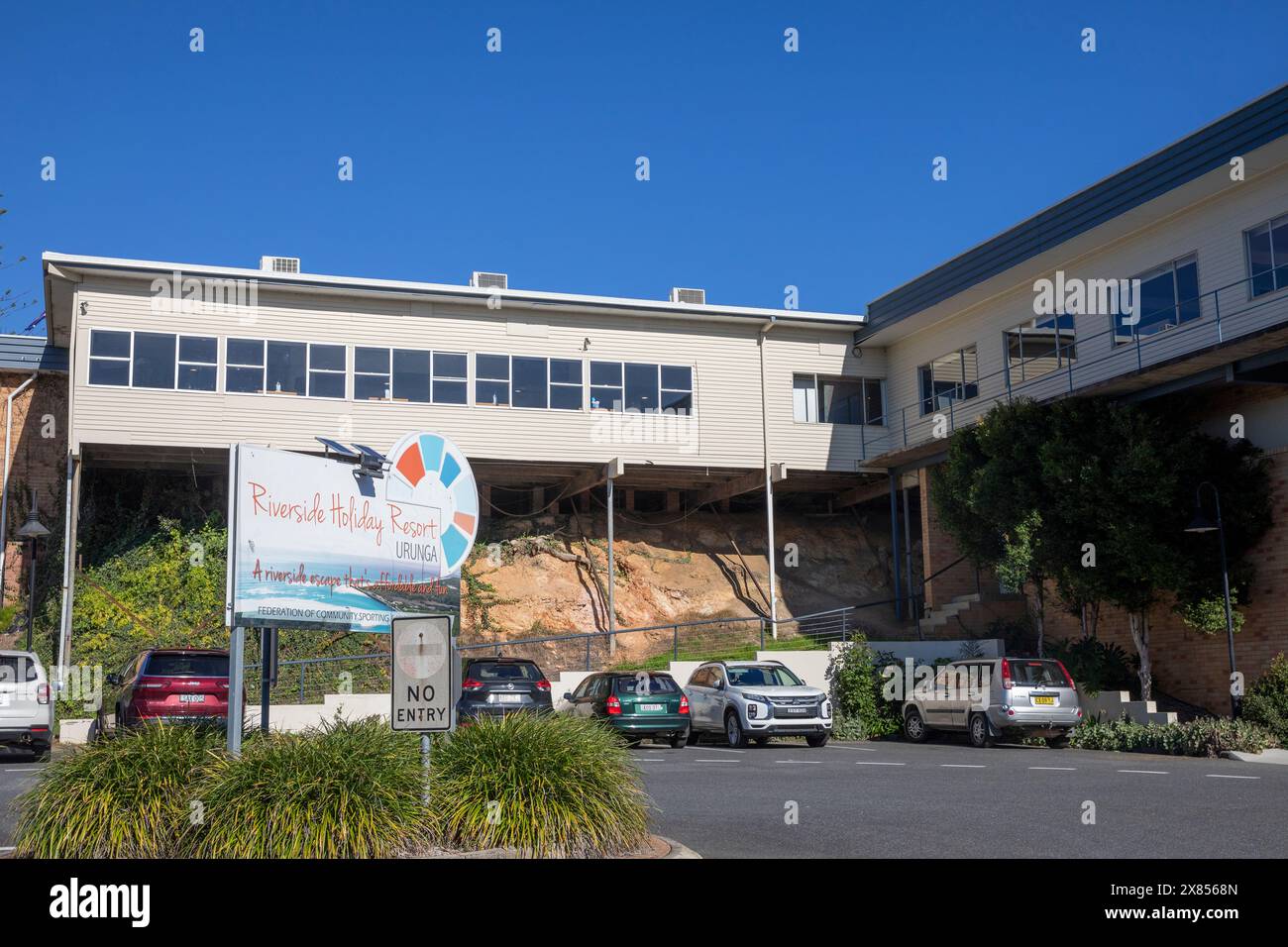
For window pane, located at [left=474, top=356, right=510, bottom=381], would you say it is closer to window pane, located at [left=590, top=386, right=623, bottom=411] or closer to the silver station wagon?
window pane, located at [left=590, top=386, right=623, bottom=411]

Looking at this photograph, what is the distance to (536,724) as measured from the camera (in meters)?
9.23

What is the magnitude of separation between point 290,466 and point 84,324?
20.1 metres

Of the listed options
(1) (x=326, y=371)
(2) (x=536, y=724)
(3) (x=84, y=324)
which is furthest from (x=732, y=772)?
(3) (x=84, y=324)

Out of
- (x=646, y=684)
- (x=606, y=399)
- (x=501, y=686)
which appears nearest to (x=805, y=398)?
(x=606, y=399)

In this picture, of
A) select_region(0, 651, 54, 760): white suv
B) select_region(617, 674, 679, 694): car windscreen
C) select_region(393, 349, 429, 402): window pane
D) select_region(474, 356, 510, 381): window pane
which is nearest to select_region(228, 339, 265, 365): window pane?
select_region(393, 349, 429, 402): window pane

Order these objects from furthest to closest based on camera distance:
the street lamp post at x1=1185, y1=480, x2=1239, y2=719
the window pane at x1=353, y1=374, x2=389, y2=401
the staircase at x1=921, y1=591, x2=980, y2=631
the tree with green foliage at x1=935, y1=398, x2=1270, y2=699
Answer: the staircase at x1=921, y1=591, x2=980, y2=631
the window pane at x1=353, y1=374, x2=389, y2=401
the tree with green foliage at x1=935, y1=398, x2=1270, y2=699
the street lamp post at x1=1185, y1=480, x2=1239, y2=719

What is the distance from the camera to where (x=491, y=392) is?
30.4m

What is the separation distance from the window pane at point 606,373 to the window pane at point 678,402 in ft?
4.09

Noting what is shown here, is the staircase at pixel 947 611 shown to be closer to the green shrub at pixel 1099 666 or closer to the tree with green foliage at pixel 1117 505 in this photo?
the tree with green foliage at pixel 1117 505

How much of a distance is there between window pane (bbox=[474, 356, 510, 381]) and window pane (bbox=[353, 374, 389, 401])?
2208 millimetres

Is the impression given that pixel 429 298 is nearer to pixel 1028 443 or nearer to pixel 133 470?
pixel 133 470

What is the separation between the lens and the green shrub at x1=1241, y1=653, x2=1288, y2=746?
1969 cm

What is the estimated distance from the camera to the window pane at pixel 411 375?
1164 inches

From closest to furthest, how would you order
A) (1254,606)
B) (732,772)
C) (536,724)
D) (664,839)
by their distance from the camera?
(536,724)
(664,839)
(732,772)
(1254,606)
